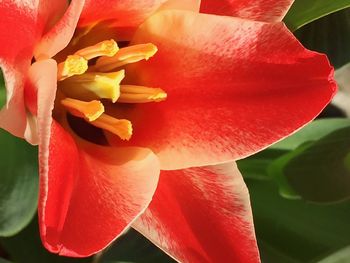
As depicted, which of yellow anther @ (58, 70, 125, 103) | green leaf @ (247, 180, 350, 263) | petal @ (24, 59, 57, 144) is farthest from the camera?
green leaf @ (247, 180, 350, 263)

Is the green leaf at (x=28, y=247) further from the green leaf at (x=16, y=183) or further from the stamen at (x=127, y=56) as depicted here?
the stamen at (x=127, y=56)

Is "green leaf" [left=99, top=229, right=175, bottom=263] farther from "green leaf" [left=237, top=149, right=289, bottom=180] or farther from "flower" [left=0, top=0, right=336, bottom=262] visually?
"flower" [left=0, top=0, right=336, bottom=262]

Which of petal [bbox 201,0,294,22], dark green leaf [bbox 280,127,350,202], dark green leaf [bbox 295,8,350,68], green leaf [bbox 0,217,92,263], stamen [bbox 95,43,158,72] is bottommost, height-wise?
green leaf [bbox 0,217,92,263]

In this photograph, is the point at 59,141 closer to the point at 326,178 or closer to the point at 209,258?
the point at 209,258

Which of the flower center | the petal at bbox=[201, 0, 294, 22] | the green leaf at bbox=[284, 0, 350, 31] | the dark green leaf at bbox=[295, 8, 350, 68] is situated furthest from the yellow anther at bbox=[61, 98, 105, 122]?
the dark green leaf at bbox=[295, 8, 350, 68]

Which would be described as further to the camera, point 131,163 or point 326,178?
point 326,178

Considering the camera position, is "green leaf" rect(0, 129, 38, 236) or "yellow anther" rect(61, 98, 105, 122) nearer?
"yellow anther" rect(61, 98, 105, 122)

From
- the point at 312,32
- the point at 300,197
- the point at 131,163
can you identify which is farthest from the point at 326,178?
the point at 131,163

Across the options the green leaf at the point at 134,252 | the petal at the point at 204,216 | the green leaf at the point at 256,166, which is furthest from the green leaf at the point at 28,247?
the petal at the point at 204,216
